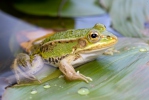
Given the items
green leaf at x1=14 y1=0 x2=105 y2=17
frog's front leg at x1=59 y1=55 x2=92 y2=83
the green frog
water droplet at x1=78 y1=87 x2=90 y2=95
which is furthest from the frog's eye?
green leaf at x1=14 y1=0 x2=105 y2=17

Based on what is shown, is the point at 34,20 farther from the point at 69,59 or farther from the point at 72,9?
the point at 69,59

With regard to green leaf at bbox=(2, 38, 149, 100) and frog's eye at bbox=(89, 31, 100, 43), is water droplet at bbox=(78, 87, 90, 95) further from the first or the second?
frog's eye at bbox=(89, 31, 100, 43)

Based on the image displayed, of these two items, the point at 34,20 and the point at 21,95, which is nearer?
the point at 21,95

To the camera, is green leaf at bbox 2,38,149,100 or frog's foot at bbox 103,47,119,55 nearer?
green leaf at bbox 2,38,149,100

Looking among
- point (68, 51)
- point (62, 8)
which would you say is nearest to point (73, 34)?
point (68, 51)

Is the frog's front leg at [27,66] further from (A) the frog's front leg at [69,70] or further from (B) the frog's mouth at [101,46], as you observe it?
(B) the frog's mouth at [101,46]

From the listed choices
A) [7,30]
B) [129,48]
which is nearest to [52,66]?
[129,48]

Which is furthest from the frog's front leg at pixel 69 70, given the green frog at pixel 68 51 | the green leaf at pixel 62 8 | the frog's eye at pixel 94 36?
the green leaf at pixel 62 8
